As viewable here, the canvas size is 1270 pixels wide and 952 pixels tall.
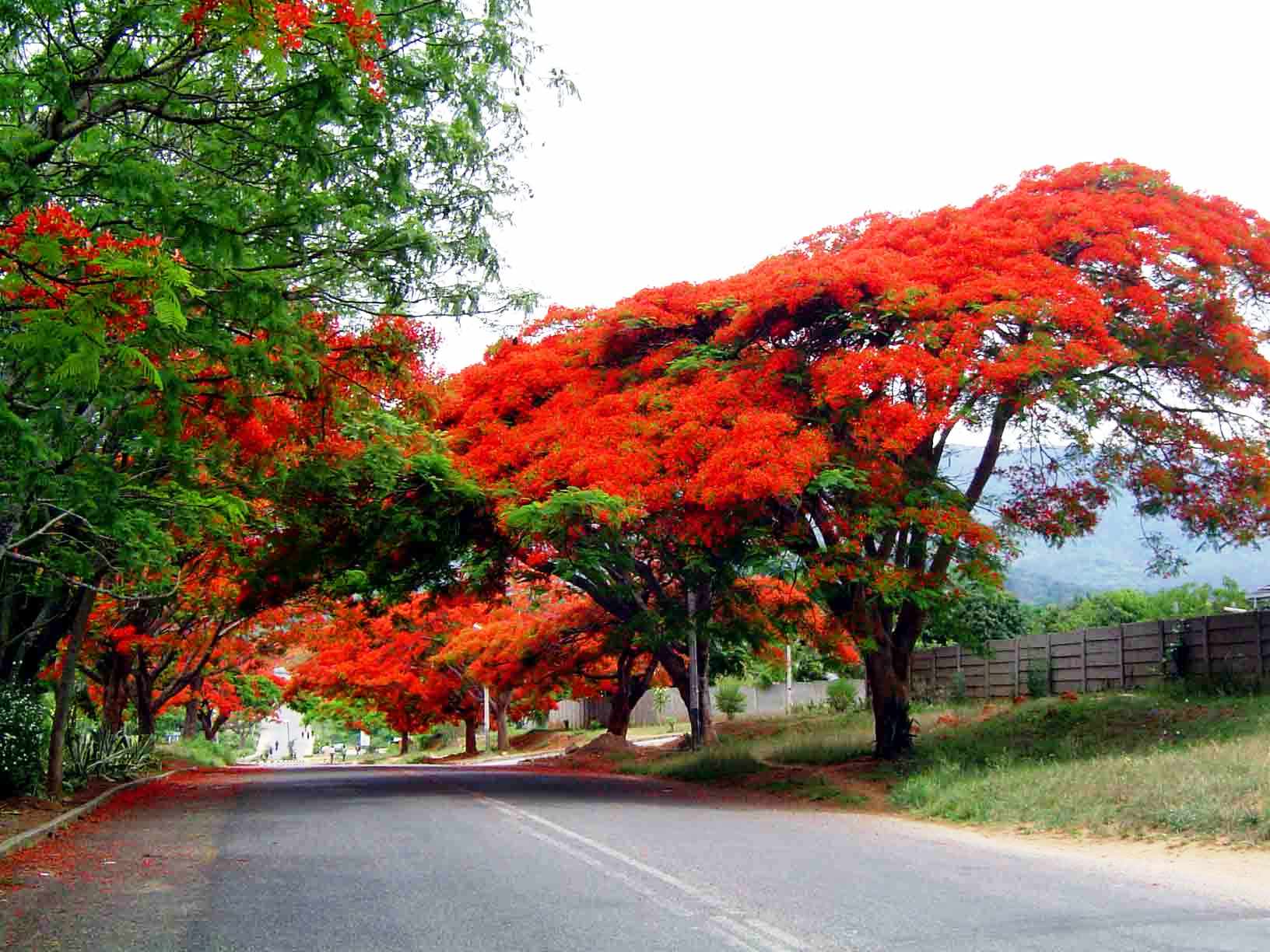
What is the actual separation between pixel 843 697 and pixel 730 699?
8.16 metres

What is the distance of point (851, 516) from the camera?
53.5 feet

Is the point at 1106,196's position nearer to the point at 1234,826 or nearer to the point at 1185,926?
the point at 1234,826

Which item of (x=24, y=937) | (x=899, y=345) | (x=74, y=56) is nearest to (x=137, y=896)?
(x=24, y=937)

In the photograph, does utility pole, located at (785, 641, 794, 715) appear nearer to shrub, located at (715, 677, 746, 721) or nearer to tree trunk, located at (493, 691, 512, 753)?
shrub, located at (715, 677, 746, 721)

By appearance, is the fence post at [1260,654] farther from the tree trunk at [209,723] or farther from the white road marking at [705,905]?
the tree trunk at [209,723]

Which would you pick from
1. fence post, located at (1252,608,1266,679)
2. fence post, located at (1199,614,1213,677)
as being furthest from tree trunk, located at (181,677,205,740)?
fence post, located at (1252,608,1266,679)

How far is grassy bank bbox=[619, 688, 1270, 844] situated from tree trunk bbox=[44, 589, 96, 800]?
33.6 ft

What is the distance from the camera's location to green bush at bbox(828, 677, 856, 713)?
32438 millimetres

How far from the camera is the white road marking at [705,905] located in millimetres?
6410

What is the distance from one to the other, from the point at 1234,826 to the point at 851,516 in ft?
21.0

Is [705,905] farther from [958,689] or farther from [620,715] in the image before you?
[620,715]

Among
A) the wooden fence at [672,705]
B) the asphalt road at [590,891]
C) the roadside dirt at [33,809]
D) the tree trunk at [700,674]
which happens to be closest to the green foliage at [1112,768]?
the asphalt road at [590,891]

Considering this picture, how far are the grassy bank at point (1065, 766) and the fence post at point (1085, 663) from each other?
4.54 feet

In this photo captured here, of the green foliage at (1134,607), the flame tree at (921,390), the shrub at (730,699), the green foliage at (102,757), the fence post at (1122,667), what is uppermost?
the flame tree at (921,390)
